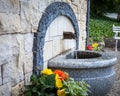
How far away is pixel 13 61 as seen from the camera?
10.0ft

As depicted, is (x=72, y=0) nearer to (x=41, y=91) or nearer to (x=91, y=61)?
(x=91, y=61)

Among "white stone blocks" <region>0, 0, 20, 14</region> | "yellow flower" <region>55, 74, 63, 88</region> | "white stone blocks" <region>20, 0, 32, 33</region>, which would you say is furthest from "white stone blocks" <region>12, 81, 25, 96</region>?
"white stone blocks" <region>0, 0, 20, 14</region>

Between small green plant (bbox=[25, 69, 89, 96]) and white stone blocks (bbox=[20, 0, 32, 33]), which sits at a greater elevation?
white stone blocks (bbox=[20, 0, 32, 33])

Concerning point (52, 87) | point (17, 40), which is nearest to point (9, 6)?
point (17, 40)

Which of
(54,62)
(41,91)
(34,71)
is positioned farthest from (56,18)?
(41,91)

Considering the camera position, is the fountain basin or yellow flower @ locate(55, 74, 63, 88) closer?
yellow flower @ locate(55, 74, 63, 88)

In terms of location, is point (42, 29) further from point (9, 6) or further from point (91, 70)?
point (9, 6)

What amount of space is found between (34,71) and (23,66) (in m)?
0.34

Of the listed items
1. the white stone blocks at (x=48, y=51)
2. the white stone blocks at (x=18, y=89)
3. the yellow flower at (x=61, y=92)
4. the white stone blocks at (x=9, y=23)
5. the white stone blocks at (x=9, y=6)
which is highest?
the white stone blocks at (x=9, y=6)

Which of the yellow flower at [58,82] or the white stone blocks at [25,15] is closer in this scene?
the white stone blocks at [25,15]

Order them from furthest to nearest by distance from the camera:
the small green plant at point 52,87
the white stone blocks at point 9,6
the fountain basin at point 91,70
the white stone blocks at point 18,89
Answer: the fountain basin at point 91,70
the small green plant at point 52,87
the white stone blocks at point 18,89
the white stone blocks at point 9,6

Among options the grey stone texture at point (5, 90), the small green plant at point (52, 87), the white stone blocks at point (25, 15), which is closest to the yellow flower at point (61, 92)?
the small green plant at point (52, 87)

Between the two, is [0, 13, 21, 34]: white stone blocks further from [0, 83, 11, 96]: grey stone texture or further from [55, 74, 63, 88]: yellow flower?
[55, 74, 63, 88]: yellow flower

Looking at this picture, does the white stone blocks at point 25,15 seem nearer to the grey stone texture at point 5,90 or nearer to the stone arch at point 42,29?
the stone arch at point 42,29
